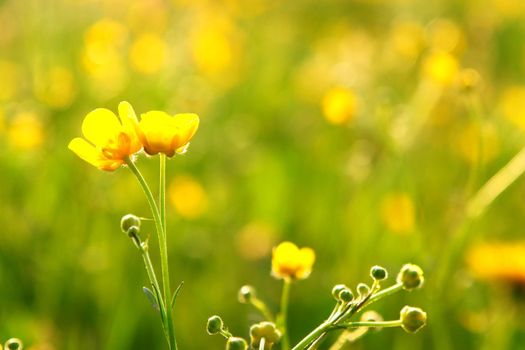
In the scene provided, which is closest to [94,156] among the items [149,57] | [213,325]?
[213,325]

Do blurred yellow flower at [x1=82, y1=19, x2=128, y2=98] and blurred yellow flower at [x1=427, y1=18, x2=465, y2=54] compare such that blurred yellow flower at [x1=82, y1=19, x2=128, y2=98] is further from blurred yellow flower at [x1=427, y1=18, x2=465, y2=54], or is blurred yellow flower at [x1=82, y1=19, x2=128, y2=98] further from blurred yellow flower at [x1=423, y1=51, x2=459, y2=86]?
blurred yellow flower at [x1=423, y1=51, x2=459, y2=86]

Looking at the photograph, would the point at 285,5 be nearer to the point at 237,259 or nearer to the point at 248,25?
the point at 248,25

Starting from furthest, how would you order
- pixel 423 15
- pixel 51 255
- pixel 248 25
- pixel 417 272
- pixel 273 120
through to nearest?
pixel 248 25 → pixel 423 15 → pixel 273 120 → pixel 51 255 → pixel 417 272

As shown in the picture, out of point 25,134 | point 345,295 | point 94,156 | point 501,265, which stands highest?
point 94,156

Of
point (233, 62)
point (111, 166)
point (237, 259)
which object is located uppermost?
point (111, 166)

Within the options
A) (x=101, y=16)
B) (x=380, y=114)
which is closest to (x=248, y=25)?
(x=101, y=16)

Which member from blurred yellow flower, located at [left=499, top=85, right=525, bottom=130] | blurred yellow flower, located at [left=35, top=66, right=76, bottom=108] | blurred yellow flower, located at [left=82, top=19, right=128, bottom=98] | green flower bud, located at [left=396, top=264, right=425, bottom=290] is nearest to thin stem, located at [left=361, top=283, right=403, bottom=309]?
green flower bud, located at [left=396, top=264, right=425, bottom=290]

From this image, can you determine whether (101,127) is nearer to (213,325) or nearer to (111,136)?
(111,136)
